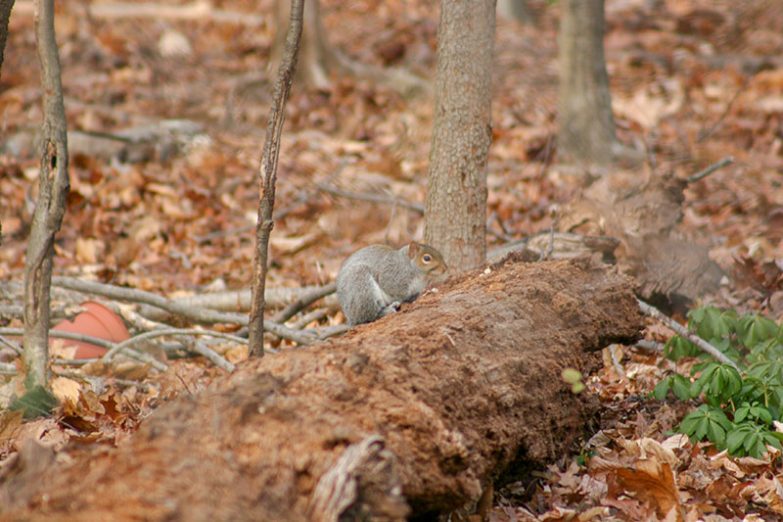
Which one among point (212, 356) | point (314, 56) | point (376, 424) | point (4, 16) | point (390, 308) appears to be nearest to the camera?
point (376, 424)

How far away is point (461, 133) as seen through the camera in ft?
17.6

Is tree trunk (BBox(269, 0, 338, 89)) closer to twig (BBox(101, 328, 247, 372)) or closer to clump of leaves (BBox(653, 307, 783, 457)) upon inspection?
twig (BBox(101, 328, 247, 372))

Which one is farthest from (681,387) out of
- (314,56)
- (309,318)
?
(314,56)

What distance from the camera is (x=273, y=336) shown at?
5.98m

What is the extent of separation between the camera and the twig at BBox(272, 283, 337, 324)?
19.4 feet

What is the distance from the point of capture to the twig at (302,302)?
19.4 ft

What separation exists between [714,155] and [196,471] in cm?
838

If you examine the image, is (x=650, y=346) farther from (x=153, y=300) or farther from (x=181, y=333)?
(x=153, y=300)

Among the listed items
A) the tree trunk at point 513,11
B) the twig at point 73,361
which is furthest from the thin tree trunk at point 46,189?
the tree trunk at point 513,11

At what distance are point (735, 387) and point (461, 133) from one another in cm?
216

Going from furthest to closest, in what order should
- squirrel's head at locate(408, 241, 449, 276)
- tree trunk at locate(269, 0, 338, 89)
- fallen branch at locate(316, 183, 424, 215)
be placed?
tree trunk at locate(269, 0, 338, 89) → fallen branch at locate(316, 183, 424, 215) → squirrel's head at locate(408, 241, 449, 276)

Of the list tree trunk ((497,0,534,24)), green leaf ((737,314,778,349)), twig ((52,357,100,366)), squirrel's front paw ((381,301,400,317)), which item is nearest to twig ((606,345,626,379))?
green leaf ((737,314,778,349))

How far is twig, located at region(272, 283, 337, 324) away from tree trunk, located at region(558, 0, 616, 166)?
4653 mm

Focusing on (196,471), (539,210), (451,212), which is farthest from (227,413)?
(539,210)
